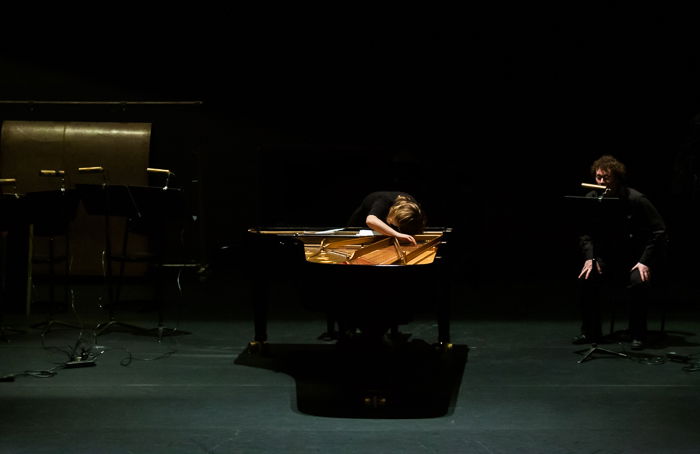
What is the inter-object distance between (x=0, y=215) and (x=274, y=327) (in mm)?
2021

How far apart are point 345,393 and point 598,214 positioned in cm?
190

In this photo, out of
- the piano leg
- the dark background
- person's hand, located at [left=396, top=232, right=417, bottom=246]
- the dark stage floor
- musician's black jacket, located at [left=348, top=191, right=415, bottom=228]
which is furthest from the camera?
the dark background

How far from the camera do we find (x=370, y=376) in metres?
4.05

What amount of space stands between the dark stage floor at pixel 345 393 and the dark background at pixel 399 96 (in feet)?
9.08

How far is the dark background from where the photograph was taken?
855 cm

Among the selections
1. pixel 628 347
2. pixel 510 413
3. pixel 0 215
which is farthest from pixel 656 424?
pixel 0 215

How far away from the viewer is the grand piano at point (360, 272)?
12.7 feet

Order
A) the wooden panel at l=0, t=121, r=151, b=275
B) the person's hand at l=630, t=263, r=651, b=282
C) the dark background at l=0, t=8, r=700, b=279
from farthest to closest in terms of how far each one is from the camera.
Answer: the dark background at l=0, t=8, r=700, b=279, the wooden panel at l=0, t=121, r=151, b=275, the person's hand at l=630, t=263, r=651, b=282

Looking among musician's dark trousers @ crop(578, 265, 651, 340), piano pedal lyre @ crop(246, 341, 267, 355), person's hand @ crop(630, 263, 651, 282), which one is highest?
person's hand @ crop(630, 263, 651, 282)

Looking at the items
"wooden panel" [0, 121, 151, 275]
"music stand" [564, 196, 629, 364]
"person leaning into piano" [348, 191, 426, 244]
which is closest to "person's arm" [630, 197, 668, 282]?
"music stand" [564, 196, 629, 364]

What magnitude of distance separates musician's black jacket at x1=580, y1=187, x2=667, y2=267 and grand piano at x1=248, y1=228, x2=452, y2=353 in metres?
1.19

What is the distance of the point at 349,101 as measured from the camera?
8.71 m

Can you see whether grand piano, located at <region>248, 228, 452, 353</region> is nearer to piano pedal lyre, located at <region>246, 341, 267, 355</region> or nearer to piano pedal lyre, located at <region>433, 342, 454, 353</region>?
piano pedal lyre, located at <region>433, 342, 454, 353</region>

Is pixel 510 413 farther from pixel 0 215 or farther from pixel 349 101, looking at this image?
pixel 349 101
